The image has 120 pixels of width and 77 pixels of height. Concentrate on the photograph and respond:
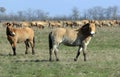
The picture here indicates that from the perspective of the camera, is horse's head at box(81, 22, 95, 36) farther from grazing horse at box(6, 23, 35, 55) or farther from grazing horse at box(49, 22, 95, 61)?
grazing horse at box(6, 23, 35, 55)

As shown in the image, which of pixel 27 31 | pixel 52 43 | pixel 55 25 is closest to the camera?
pixel 52 43

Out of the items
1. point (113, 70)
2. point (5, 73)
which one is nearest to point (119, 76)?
point (113, 70)

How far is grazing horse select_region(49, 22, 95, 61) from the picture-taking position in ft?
59.4

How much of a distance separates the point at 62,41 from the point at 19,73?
4.22 m

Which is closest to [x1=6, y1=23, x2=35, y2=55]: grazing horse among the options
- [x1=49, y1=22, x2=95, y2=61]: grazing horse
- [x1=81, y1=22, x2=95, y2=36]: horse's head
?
[x1=49, y1=22, x2=95, y2=61]: grazing horse

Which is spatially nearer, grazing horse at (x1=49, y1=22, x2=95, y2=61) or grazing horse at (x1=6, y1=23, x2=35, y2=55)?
grazing horse at (x1=49, y1=22, x2=95, y2=61)

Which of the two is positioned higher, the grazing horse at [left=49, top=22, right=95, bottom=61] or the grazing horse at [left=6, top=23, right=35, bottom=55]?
the grazing horse at [left=49, top=22, right=95, bottom=61]

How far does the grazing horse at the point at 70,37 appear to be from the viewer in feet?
59.4

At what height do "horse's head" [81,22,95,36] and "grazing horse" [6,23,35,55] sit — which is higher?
"horse's head" [81,22,95,36]

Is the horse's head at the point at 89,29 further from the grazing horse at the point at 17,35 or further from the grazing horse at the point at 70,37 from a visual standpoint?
the grazing horse at the point at 17,35

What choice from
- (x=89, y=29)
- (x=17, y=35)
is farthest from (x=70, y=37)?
(x=17, y=35)

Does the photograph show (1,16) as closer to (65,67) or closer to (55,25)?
(55,25)

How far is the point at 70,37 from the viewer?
60.1ft

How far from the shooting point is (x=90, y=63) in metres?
16.9
